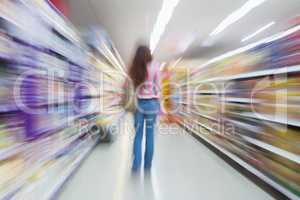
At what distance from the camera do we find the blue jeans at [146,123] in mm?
2197

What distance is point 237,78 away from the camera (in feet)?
8.25

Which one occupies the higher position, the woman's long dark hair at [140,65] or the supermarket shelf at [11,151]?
the woman's long dark hair at [140,65]

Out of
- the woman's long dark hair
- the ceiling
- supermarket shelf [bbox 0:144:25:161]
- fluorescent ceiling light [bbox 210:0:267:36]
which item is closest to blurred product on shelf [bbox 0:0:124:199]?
supermarket shelf [bbox 0:144:25:161]

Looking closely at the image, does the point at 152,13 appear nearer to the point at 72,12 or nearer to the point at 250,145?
the point at 72,12

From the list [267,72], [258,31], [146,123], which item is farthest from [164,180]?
[258,31]

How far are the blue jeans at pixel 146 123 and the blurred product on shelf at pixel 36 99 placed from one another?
65cm

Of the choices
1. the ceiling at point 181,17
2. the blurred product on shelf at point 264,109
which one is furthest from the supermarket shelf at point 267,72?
the ceiling at point 181,17

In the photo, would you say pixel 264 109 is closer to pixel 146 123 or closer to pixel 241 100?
pixel 241 100

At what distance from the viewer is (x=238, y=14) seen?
197 inches

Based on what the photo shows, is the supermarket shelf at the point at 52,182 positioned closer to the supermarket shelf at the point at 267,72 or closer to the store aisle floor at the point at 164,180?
the store aisle floor at the point at 164,180

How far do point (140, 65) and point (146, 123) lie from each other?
1.96 feet

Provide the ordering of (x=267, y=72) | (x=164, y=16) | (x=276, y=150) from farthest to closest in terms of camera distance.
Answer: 1. (x=164, y=16)
2. (x=267, y=72)
3. (x=276, y=150)

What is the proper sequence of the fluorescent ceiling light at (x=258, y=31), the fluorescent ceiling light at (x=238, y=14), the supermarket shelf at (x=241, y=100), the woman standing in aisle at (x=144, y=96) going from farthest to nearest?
the fluorescent ceiling light at (x=258, y=31)
the fluorescent ceiling light at (x=238, y=14)
the woman standing in aisle at (x=144, y=96)
the supermarket shelf at (x=241, y=100)

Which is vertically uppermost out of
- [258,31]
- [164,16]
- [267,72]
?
[258,31]
